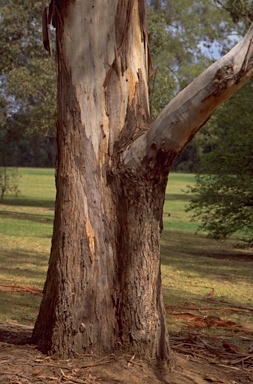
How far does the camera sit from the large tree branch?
556cm

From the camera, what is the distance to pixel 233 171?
17266 mm

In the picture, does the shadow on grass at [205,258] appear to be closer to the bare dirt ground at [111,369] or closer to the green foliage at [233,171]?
the green foliage at [233,171]

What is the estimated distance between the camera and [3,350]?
6156mm

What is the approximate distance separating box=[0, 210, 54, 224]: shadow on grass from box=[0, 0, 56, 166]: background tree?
2.74 meters

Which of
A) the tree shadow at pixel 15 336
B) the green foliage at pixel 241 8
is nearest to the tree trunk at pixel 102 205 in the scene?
the tree shadow at pixel 15 336

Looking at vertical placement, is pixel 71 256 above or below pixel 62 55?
below

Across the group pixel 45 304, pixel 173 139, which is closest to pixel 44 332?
pixel 45 304

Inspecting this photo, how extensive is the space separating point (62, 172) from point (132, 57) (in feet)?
3.59

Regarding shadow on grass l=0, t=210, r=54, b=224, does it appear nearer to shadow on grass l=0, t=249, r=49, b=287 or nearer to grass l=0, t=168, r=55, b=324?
grass l=0, t=168, r=55, b=324

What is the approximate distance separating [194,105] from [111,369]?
6.56 feet

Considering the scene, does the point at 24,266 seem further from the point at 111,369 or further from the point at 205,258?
the point at 111,369

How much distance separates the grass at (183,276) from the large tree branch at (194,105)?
2.75 metres

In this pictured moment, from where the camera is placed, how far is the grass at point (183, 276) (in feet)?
29.3

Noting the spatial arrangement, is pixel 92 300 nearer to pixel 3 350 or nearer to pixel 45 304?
pixel 45 304
